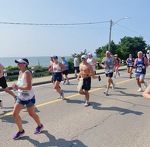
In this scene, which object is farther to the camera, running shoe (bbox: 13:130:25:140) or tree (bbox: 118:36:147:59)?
tree (bbox: 118:36:147:59)

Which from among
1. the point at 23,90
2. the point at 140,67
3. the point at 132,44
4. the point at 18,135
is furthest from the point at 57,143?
the point at 132,44

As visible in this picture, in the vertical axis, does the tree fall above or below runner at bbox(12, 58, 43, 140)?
above

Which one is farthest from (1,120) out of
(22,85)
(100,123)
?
(100,123)

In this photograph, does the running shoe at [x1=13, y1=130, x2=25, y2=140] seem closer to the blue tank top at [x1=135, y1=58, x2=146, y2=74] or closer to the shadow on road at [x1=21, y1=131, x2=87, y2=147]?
the shadow on road at [x1=21, y1=131, x2=87, y2=147]

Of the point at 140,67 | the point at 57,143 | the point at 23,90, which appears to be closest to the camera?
the point at 57,143

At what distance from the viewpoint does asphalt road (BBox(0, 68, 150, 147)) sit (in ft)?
16.8

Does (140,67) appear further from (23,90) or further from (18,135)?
(18,135)

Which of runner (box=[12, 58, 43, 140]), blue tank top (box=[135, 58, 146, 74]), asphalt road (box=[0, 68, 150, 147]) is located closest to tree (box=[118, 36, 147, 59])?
blue tank top (box=[135, 58, 146, 74])

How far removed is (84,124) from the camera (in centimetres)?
628

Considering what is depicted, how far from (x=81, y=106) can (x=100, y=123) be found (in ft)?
6.59

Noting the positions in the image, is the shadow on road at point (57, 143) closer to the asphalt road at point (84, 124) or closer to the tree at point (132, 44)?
the asphalt road at point (84, 124)

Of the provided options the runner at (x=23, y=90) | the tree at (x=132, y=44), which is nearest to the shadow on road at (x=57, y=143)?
the runner at (x=23, y=90)

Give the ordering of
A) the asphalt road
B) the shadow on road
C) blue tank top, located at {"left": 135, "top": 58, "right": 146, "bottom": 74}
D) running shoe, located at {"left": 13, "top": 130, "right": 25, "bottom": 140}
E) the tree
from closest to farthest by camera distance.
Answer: the shadow on road < the asphalt road < running shoe, located at {"left": 13, "top": 130, "right": 25, "bottom": 140} < blue tank top, located at {"left": 135, "top": 58, "right": 146, "bottom": 74} < the tree

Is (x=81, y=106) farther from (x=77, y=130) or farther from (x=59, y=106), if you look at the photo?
(x=77, y=130)
